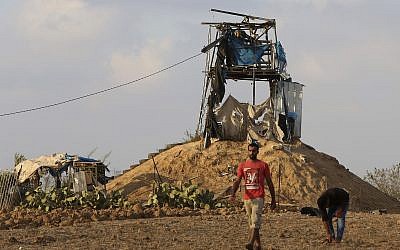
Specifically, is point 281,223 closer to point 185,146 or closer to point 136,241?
point 136,241

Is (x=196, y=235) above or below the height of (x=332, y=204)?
below

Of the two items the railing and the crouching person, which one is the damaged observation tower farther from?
the crouching person

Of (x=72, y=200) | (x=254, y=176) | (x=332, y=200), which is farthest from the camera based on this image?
(x=72, y=200)

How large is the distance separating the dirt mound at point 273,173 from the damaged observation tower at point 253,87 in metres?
0.64

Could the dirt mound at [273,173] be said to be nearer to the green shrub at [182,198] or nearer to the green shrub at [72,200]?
the green shrub at [72,200]

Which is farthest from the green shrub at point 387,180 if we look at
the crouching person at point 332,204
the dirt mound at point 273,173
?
the crouching person at point 332,204

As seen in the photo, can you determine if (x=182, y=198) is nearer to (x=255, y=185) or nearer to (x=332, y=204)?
(x=332, y=204)

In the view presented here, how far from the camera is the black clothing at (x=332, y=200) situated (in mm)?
12867

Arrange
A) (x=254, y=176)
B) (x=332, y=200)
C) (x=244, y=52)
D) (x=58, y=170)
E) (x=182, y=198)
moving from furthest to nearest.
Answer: (x=244, y=52) → (x=58, y=170) → (x=182, y=198) → (x=332, y=200) → (x=254, y=176)

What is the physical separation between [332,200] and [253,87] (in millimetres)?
17270

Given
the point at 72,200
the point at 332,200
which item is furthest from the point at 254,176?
the point at 72,200

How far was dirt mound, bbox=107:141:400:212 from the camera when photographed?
26266mm

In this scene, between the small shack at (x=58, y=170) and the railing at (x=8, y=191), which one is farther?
the small shack at (x=58, y=170)

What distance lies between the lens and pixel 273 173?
26906mm
